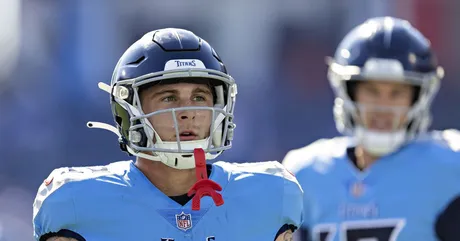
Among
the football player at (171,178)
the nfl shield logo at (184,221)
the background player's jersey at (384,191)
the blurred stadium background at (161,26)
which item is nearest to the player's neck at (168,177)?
the football player at (171,178)

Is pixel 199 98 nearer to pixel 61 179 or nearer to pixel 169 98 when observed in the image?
pixel 169 98

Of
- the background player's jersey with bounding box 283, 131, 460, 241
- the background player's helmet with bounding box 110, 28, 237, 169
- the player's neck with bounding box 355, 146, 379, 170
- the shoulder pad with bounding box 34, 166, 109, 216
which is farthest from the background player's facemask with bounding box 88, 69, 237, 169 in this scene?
the player's neck with bounding box 355, 146, 379, 170

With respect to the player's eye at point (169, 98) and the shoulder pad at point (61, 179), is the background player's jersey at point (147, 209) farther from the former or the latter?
the player's eye at point (169, 98)

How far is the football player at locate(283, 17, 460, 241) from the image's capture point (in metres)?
→ 4.39

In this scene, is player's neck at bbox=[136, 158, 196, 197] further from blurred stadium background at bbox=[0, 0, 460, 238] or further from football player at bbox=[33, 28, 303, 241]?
blurred stadium background at bbox=[0, 0, 460, 238]

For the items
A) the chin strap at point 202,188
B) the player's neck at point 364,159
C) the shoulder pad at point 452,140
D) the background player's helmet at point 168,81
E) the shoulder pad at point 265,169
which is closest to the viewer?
the chin strap at point 202,188

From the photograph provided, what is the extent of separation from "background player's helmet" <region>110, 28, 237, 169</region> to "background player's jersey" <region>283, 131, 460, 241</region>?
1055 millimetres

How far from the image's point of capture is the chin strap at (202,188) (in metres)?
3.24

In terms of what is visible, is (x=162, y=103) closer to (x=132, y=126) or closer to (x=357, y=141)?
(x=132, y=126)

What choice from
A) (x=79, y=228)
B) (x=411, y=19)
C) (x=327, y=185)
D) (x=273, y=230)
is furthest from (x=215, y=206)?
(x=411, y=19)

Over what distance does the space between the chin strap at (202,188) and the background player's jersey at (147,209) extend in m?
0.07

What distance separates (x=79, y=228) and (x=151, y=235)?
0.64 ft

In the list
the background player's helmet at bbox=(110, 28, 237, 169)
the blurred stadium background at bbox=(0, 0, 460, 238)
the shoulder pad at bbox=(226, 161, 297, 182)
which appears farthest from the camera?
the blurred stadium background at bbox=(0, 0, 460, 238)

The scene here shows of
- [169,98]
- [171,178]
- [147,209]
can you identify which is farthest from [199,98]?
[147,209]
